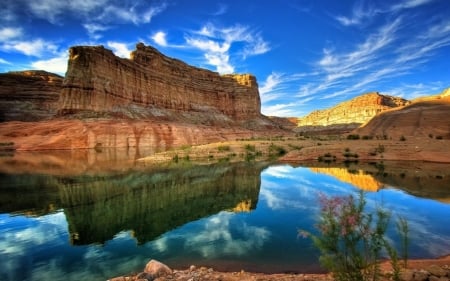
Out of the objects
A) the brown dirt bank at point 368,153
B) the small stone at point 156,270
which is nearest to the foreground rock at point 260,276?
the small stone at point 156,270

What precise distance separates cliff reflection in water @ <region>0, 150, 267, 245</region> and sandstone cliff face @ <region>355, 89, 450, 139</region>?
36.2 m

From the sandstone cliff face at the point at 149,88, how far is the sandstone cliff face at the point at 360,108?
47614 millimetres

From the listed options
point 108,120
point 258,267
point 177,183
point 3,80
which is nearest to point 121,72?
point 108,120

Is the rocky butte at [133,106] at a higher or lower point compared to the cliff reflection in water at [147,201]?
higher

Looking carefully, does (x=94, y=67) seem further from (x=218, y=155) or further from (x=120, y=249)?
(x=120, y=249)

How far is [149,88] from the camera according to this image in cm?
9075

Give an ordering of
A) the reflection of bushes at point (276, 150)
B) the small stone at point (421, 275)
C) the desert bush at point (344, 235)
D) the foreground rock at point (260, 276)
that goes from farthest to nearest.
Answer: the reflection of bushes at point (276, 150) → the foreground rock at point (260, 276) → the small stone at point (421, 275) → the desert bush at point (344, 235)

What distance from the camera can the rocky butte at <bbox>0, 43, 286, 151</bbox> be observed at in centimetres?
6050

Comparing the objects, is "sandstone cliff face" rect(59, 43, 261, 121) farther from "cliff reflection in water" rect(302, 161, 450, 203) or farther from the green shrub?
"cliff reflection in water" rect(302, 161, 450, 203)

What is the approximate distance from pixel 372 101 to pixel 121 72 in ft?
382

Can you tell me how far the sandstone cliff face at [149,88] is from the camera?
72.5 meters

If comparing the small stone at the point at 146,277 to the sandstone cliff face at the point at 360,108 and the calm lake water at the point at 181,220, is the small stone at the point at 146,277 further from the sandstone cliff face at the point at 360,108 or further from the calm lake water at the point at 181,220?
the sandstone cliff face at the point at 360,108

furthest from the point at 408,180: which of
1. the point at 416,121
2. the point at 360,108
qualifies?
the point at 360,108

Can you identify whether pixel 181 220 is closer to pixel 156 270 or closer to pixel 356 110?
pixel 156 270
